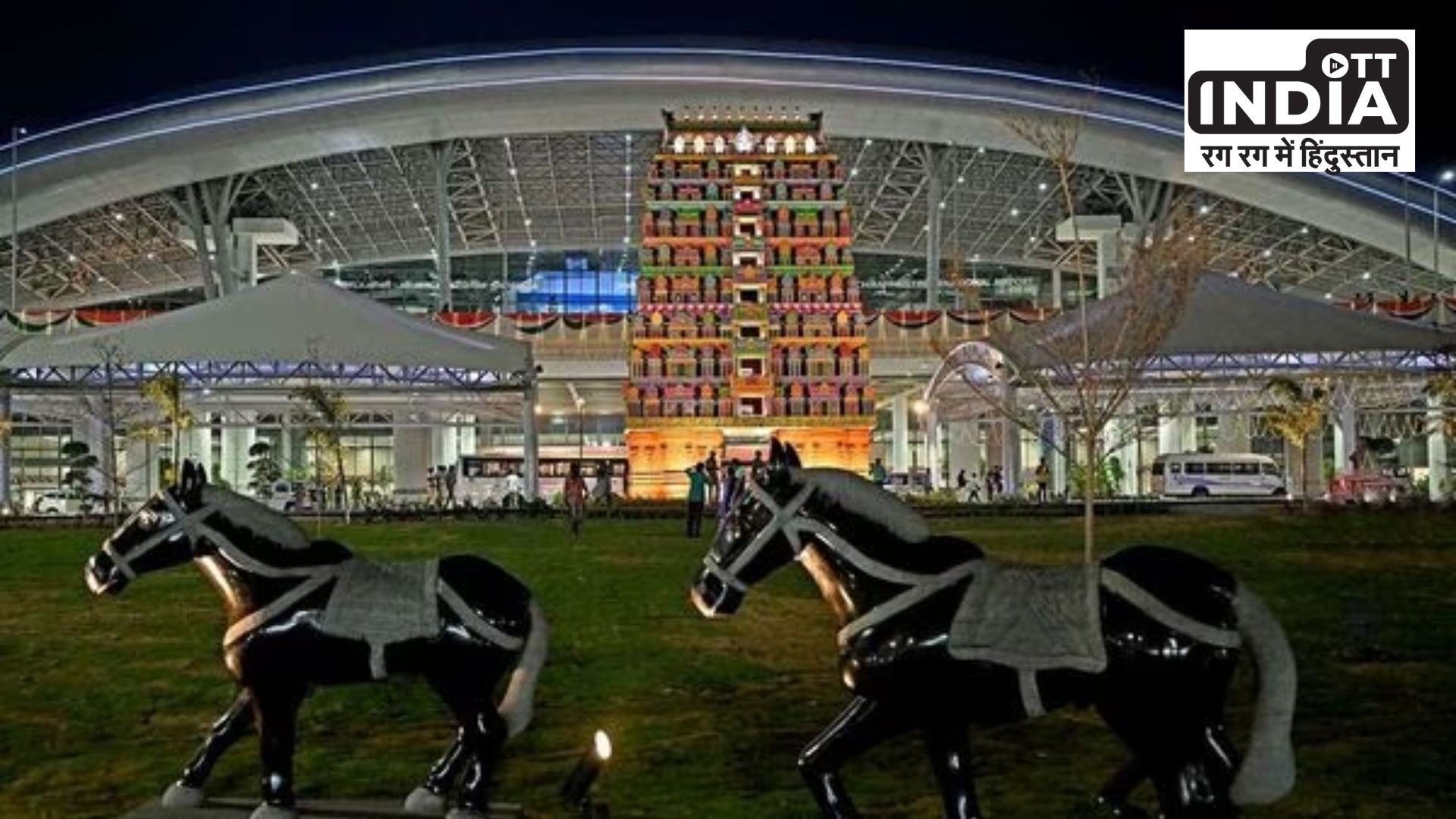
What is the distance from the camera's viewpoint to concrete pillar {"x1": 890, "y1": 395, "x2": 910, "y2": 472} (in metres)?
73.5

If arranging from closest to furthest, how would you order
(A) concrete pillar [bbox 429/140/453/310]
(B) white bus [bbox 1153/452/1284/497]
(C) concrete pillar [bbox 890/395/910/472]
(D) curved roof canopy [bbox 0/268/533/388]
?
(D) curved roof canopy [bbox 0/268/533/388], (B) white bus [bbox 1153/452/1284/497], (A) concrete pillar [bbox 429/140/453/310], (C) concrete pillar [bbox 890/395/910/472]

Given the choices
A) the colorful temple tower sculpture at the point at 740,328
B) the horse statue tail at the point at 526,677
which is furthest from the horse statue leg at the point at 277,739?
the colorful temple tower sculpture at the point at 740,328

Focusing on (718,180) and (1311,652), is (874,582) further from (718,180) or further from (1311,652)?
(718,180)

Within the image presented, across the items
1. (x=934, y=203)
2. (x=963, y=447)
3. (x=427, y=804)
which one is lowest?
(x=427, y=804)

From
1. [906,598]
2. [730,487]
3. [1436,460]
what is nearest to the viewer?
[906,598]

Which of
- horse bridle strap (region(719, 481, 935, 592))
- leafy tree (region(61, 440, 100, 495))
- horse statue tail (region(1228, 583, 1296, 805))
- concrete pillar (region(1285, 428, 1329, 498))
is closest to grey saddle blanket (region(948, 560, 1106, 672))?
horse bridle strap (region(719, 481, 935, 592))

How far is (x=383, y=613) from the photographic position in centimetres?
641

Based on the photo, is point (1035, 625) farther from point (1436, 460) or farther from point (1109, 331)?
point (1436, 460)

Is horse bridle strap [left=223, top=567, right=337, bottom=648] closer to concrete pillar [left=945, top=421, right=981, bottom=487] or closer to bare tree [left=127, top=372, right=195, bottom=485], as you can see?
bare tree [left=127, top=372, right=195, bottom=485]

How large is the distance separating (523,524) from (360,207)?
4813 centimetres

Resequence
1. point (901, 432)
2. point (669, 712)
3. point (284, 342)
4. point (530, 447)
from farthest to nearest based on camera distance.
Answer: point (901, 432) → point (530, 447) → point (284, 342) → point (669, 712)

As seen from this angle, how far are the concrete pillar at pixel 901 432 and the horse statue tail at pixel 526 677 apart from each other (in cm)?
6610

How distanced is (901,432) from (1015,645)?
69.7 m

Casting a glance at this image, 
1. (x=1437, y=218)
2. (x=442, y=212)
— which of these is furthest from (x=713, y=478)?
(x=1437, y=218)
